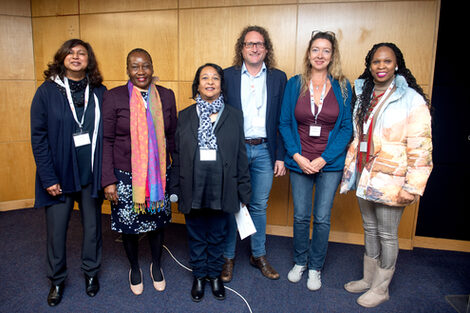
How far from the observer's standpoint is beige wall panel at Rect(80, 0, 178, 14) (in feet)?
11.8

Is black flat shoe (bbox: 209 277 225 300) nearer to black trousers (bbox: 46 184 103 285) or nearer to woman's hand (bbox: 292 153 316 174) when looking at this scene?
black trousers (bbox: 46 184 103 285)

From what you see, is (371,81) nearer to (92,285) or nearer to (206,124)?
(206,124)

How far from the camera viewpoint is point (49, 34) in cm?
402

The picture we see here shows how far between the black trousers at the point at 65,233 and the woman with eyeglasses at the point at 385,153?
193 centimetres

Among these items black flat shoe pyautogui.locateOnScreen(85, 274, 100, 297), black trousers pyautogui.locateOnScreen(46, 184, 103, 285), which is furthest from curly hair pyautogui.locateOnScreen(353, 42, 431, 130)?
black flat shoe pyautogui.locateOnScreen(85, 274, 100, 297)

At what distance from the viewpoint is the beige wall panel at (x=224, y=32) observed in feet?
10.9

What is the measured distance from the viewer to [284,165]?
8.61 ft

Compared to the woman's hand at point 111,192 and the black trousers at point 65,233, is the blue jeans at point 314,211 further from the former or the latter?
the black trousers at point 65,233

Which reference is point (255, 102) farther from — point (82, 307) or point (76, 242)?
point (76, 242)

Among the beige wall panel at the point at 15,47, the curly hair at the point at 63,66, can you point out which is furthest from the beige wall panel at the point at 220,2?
the beige wall panel at the point at 15,47

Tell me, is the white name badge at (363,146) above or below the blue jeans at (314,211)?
above

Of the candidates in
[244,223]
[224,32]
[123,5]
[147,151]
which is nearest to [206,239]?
[244,223]

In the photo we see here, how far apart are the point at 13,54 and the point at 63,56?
8.28 ft

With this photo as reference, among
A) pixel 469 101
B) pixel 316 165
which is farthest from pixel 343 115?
pixel 469 101
